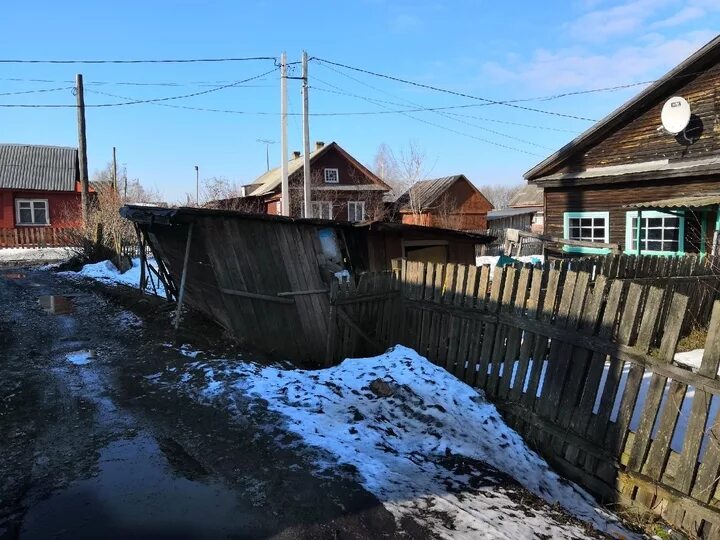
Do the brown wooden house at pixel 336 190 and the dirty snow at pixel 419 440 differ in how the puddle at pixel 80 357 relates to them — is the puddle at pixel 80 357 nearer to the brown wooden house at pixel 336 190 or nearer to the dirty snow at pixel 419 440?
the dirty snow at pixel 419 440

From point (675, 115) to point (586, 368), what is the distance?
41.2 feet

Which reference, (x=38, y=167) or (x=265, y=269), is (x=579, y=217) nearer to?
(x=265, y=269)

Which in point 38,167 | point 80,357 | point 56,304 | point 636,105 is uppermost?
point 636,105

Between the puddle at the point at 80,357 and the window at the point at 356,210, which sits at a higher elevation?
the window at the point at 356,210

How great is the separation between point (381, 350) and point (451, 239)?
4.35 metres

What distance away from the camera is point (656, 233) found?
51.6 feet

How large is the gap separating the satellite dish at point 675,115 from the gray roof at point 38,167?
30107 millimetres

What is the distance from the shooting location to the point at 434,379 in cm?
576

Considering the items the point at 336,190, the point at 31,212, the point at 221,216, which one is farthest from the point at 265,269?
the point at 336,190

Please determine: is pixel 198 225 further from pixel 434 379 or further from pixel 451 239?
pixel 451 239

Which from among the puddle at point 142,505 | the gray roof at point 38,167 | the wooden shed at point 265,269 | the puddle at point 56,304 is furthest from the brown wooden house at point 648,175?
the gray roof at point 38,167

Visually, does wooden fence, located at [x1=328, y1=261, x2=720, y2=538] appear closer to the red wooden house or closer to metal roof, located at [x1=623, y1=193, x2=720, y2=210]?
metal roof, located at [x1=623, y1=193, x2=720, y2=210]

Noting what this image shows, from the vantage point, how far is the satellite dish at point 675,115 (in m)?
14.1

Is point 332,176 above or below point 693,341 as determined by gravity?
above
